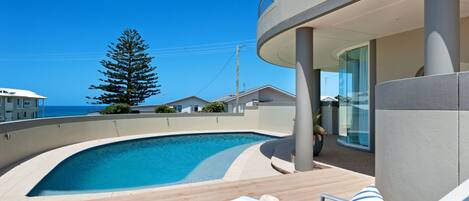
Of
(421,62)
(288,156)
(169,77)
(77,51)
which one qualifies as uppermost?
(77,51)

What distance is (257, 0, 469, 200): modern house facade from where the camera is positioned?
8.14 feet

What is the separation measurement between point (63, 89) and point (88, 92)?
95.9 feet

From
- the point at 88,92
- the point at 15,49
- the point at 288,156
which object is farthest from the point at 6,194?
the point at 15,49

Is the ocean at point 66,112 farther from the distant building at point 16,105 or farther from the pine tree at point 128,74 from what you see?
the distant building at point 16,105

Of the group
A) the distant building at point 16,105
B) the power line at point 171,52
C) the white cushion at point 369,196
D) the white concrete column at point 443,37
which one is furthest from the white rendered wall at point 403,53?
the distant building at point 16,105

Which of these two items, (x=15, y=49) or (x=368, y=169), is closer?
(x=368, y=169)

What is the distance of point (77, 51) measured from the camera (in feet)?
131

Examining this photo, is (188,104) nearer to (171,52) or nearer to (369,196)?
(171,52)

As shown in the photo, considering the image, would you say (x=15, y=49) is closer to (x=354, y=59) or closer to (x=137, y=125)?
(x=137, y=125)

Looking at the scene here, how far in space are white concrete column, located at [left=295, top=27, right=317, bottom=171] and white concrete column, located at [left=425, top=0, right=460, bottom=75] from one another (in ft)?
8.17

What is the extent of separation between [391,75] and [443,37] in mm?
4360

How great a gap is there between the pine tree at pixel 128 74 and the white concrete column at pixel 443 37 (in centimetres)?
3061

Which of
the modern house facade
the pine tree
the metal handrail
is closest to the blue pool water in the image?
the modern house facade

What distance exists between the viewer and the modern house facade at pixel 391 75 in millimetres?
2480
